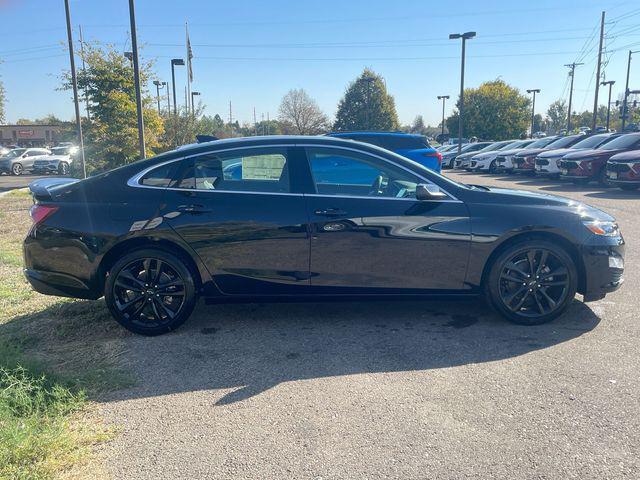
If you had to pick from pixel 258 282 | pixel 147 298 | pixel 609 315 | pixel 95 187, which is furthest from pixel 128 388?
pixel 609 315

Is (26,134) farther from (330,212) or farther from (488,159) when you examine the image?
(330,212)

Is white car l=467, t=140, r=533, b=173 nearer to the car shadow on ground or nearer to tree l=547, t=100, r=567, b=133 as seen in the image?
the car shadow on ground

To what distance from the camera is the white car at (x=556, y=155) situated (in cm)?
1864

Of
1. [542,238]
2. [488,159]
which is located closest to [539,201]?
[542,238]

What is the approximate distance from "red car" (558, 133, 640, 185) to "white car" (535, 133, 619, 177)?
4.11ft

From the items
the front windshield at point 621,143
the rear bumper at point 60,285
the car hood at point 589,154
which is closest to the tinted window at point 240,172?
the rear bumper at point 60,285

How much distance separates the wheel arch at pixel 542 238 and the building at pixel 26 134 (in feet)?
275

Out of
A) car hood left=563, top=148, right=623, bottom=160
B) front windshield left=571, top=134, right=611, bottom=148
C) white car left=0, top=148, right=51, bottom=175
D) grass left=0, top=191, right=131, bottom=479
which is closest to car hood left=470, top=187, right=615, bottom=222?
grass left=0, top=191, right=131, bottom=479

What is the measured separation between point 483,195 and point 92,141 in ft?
54.0

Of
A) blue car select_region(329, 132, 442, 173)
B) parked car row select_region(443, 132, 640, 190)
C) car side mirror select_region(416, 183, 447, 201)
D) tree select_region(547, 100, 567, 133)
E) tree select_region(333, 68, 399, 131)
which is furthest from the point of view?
tree select_region(547, 100, 567, 133)

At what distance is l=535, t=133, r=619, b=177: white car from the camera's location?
18641mm

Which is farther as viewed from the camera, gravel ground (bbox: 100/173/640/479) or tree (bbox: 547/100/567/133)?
tree (bbox: 547/100/567/133)

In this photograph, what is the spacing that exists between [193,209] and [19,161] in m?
31.1

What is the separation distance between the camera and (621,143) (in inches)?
667
